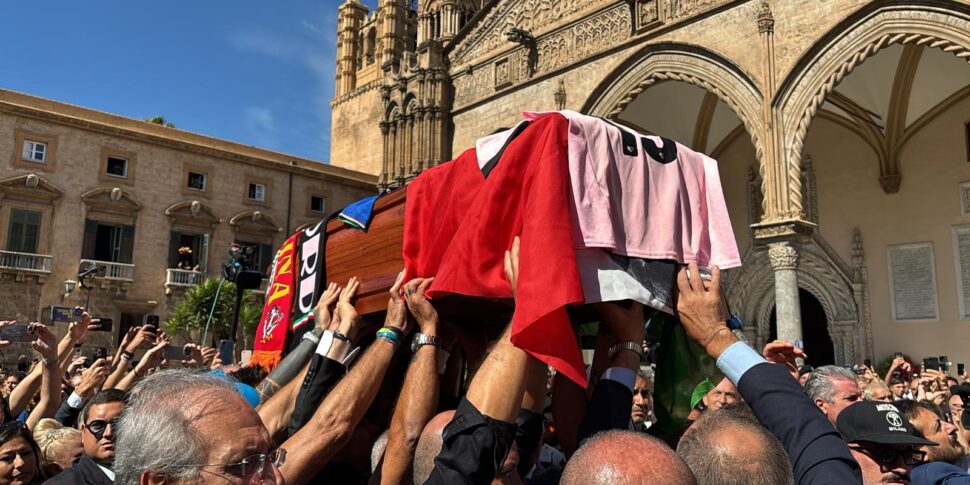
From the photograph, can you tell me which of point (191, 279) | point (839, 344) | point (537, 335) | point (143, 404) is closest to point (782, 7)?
point (839, 344)

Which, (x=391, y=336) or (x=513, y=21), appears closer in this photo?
(x=391, y=336)

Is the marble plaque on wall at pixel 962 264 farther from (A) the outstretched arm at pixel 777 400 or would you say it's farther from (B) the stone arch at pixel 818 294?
(A) the outstretched arm at pixel 777 400

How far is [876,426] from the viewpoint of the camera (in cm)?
246

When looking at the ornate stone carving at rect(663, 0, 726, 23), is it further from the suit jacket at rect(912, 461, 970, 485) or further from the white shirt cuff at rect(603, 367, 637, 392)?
the white shirt cuff at rect(603, 367, 637, 392)

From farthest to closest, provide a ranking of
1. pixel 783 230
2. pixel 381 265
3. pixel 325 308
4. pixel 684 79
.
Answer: pixel 684 79, pixel 783 230, pixel 381 265, pixel 325 308

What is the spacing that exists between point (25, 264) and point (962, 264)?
23.5 meters

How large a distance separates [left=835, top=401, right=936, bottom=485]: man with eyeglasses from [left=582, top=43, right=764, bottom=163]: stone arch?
1072 centimetres

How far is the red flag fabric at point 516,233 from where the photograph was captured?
206 centimetres

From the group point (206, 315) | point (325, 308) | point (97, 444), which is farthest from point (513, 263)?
point (206, 315)

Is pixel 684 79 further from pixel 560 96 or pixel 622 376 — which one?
pixel 622 376

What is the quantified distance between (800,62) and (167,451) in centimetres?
1292

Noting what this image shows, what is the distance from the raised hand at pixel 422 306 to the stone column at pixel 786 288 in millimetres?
10815

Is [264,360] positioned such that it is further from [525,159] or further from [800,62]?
[800,62]

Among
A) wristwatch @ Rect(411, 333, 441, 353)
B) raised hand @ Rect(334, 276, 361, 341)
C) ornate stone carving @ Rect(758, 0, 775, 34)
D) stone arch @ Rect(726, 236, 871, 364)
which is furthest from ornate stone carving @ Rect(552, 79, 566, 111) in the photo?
wristwatch @ Rect(411, 333, 441, 353)
